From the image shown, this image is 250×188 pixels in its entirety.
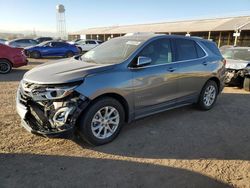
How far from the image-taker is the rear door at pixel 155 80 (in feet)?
14.3

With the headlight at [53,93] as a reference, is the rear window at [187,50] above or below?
above

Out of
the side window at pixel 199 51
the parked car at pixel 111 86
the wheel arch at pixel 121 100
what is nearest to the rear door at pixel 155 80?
the parked car at pixel 111 86

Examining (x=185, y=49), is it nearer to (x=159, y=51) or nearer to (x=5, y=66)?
(x=159, y=51)

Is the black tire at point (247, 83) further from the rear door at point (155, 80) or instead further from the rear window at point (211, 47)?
the rear door at point (155, 80)

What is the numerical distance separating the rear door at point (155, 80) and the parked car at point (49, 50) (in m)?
15.6

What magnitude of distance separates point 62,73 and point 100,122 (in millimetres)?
973

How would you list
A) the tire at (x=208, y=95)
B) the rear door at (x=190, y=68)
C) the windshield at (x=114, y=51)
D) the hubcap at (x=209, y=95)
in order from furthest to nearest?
the hubcap at (x=209, y=95), the tire at (x=208, y=95), the rear door at (x=190, y=68), the windshield at (x=114, y=51)

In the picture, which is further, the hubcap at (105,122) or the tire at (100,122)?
the hubcap at (105,122)

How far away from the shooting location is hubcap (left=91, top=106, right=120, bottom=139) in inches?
156

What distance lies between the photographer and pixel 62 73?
12.5 feet

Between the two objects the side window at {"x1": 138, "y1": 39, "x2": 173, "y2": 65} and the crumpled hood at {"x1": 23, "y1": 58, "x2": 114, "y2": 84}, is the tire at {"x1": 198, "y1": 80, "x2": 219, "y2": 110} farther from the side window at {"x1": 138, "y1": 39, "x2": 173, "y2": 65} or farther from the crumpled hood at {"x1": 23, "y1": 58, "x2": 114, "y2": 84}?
the crumpled hood at {"x1": 23, "y1": 58, "x2": 114, "y2": 84}

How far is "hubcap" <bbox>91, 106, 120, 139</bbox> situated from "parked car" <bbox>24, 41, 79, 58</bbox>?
1611 cm

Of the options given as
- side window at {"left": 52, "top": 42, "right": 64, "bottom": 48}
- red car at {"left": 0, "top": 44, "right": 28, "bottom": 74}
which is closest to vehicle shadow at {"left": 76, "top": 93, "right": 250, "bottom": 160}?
red car at {"left": 0, "top": 44, "right": 28, "bottom": 74}

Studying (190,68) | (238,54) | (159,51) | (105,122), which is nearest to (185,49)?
(190,68)
